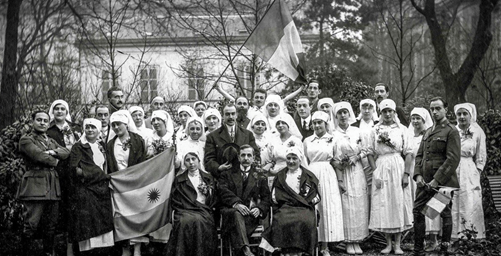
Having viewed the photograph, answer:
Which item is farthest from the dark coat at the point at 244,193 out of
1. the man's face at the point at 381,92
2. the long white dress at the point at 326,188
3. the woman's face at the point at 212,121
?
the man's face at the point at 381,92

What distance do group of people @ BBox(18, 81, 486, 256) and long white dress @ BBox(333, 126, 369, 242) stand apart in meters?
0.02

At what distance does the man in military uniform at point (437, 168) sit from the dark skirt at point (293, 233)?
4.71 ft

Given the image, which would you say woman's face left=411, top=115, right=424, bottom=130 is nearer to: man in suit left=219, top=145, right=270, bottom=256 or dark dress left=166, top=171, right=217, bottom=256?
man in suit left=219, top=145, right=270, bottom=256

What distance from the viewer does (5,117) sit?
15.9 meters

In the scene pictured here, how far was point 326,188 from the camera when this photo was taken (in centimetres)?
1010

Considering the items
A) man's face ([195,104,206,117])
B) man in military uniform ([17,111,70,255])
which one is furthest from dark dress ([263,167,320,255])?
man in military uniform ([17,111,70,255])

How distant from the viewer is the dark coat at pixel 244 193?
9.45 metres

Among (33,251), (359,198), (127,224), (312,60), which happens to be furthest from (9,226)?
(312,60)

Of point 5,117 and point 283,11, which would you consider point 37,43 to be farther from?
point 283,11

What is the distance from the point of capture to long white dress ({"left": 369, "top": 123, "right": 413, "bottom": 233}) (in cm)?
1017

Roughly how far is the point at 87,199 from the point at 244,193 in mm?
2211

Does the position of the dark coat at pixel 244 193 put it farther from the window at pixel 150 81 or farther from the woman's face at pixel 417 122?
the window at pixel 150 81

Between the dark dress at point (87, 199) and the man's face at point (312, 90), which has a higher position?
the man's face at point (312, 90)

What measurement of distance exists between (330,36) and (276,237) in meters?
20.8
